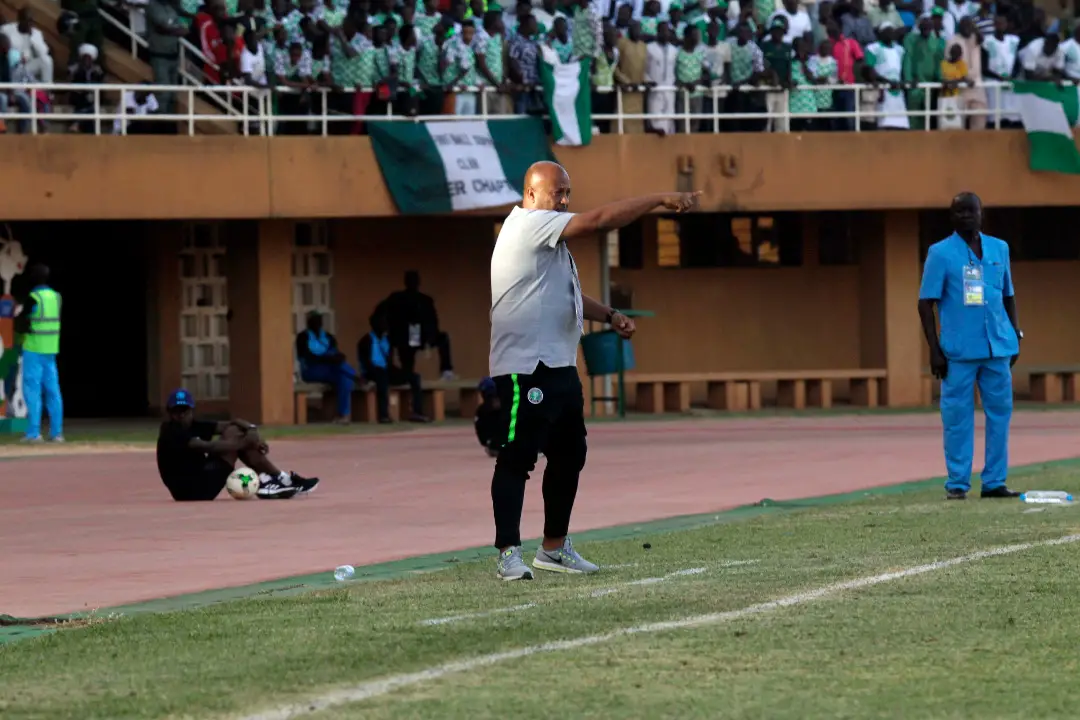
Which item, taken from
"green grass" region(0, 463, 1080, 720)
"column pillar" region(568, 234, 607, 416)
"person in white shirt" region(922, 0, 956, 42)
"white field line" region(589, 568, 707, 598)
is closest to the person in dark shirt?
"column pillar" region(568, 234, 607, 416)

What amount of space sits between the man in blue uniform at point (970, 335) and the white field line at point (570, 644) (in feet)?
12.3

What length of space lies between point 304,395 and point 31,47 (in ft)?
18.9

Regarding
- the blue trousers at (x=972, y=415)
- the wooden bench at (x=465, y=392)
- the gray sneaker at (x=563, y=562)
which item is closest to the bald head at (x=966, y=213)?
the blue trousers at (x=972, y=415)

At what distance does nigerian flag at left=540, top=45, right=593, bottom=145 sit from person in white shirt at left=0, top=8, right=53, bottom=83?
6.27 meters

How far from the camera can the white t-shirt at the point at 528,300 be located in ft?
31.4

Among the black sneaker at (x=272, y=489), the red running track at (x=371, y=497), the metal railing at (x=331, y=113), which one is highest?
the metal railing at (x=331, y=113)

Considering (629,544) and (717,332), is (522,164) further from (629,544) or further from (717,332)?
(629,544)

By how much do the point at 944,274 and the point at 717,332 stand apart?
60.3 feet

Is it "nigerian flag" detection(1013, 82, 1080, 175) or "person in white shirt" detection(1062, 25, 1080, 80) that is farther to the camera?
"person in white shirt" detection(1062, 25, 1080, 80)

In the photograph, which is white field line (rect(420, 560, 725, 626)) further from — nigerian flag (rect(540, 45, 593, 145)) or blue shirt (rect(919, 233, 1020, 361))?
nigerian flag (rect(540, 45, 593, 145))

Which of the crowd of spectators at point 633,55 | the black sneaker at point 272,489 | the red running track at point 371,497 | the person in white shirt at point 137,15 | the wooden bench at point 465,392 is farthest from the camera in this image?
the wooden bench at point 465,392

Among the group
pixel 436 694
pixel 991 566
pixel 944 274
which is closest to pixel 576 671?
pixel 436 694

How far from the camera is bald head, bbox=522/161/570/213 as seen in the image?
9562 millimetres

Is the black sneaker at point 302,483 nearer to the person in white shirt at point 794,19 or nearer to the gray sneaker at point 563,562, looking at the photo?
the gray sneaker at point 563,562
